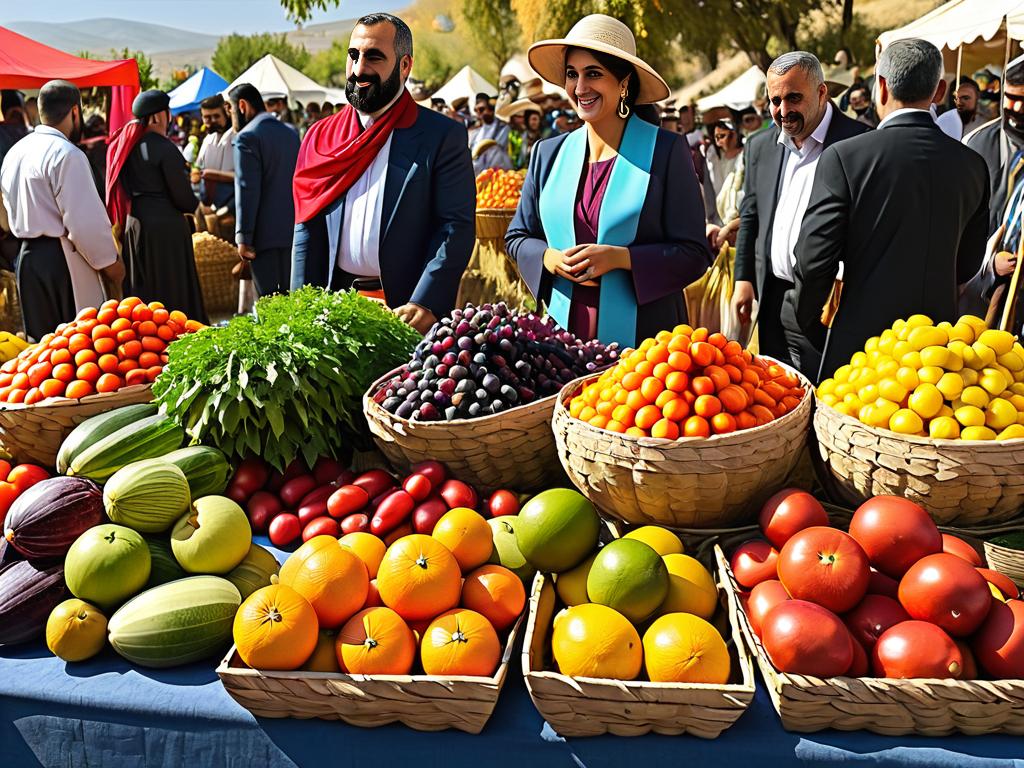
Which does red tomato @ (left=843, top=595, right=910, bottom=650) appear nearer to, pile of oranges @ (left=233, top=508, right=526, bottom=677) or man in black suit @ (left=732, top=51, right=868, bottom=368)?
pile of oranges @ (left=233, top=508, right=526, bottom=677)

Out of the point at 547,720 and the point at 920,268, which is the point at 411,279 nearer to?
the point at 920,268

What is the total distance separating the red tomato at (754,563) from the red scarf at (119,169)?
195 inches

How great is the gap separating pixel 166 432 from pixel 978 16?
27.7 feet

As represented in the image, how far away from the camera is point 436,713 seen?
4.63 ft

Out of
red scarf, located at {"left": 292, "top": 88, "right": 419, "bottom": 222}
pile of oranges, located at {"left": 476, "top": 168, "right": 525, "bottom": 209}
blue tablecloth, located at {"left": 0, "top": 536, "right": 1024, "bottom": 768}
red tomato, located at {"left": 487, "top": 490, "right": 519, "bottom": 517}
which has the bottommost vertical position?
blue tablecloth, located at {"left": 0, "top": 536, "right": 1024, "bottom": 768}

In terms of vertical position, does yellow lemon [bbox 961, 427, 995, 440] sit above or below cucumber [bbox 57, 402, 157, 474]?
above

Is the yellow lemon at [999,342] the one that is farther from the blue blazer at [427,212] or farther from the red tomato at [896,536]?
the blue blazer at [427,212]

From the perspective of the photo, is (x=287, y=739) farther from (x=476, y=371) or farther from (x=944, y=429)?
(x=944, y=429)

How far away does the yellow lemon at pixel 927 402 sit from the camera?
1716 millimetres

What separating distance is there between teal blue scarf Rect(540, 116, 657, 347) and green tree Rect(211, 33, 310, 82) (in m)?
58.6

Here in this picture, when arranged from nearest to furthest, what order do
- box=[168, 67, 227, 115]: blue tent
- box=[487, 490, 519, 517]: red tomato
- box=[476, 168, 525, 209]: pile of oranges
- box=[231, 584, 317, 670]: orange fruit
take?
box=[231, 584, 317, 670]: orange fruit
box=[487, 490, 519, 517]: red tomato
box=[476, 168, 525, 209]: pile of oranges
box=[168, 67, 227, 115]: blue tent

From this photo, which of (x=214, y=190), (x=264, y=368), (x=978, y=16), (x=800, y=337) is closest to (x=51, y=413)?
(x=264, y=368)

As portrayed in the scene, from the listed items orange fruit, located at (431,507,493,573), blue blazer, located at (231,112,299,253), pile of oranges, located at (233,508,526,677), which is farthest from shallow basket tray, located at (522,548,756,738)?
blue blazer, located at (231,112,299,253)

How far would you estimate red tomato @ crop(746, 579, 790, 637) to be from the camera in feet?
4.85
